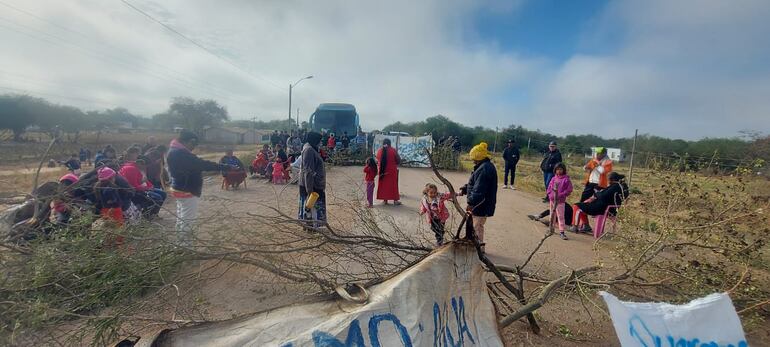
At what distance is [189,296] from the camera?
92.7 inches

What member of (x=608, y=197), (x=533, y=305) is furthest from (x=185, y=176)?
(x=608, y=197)

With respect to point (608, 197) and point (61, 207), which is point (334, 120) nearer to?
point (608, 197)

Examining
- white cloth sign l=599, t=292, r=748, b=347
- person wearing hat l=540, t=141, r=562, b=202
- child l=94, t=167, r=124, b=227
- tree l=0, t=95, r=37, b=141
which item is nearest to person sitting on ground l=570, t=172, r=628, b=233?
person wearing hat l=540, t=141, r=562, b=202

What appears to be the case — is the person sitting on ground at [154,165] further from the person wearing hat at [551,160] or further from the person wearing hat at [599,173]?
the person wearing hat at [551,160]

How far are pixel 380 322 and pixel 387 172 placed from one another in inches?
233

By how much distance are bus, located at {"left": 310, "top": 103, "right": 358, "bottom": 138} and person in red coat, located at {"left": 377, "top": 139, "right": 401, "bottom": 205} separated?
10.7 m

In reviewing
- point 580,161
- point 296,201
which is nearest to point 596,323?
point 296,201

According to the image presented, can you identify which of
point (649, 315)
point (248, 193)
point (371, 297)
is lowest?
point (248, 193)

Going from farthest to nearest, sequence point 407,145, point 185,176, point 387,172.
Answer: point 407,145, point 387,172, point 185,176

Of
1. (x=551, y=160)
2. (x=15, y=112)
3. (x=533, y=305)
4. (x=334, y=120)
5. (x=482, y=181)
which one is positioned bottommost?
(x=533, y=305)

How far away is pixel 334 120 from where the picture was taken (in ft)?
59.2

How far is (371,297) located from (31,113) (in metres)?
38.2

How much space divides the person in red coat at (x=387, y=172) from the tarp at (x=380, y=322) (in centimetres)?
544

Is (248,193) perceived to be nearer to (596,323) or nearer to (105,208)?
(105,208)
